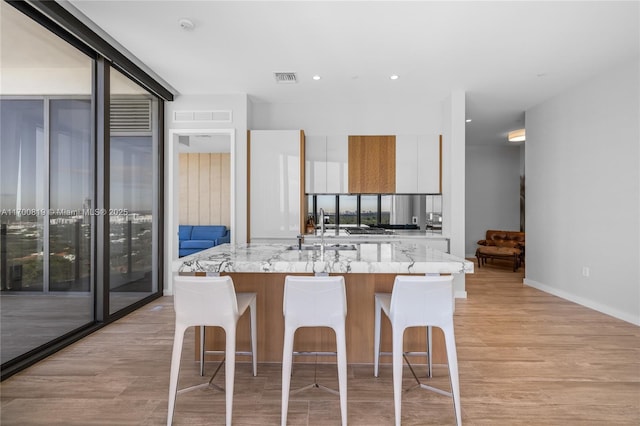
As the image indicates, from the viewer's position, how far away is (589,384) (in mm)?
2219

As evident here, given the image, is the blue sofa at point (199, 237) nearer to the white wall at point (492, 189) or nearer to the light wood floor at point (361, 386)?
the light wood floor at point (361, 386)

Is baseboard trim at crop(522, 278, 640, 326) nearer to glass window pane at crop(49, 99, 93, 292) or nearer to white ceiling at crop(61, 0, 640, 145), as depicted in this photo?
white ceiling at crop(61, 0, 640, 145)

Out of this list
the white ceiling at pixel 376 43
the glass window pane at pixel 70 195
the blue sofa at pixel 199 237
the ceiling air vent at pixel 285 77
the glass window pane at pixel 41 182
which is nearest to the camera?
the glass window pane at pixel 41 182

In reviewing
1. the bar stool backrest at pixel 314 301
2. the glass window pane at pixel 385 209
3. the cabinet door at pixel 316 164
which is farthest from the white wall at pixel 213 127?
the bar stool backrest at pixel 314 301

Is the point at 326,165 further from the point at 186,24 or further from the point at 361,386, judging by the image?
the point at 361,386

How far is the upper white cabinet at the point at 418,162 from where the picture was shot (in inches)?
185

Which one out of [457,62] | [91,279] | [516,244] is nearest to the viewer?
[91,279]

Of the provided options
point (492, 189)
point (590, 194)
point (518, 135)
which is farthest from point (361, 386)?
point (492, 189)

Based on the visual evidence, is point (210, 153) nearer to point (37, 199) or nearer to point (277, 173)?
point (277, 173)

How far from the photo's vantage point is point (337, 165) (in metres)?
4.77

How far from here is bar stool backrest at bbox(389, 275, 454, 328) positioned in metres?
1.74

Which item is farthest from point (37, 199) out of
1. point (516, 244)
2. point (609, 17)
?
point (516, 244)

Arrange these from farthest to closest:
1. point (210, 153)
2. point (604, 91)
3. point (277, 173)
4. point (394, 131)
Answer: point (210, 153), point (394, 131), point (277, 173), point (604, 91)

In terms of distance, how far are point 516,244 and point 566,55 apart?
12.9 ft
